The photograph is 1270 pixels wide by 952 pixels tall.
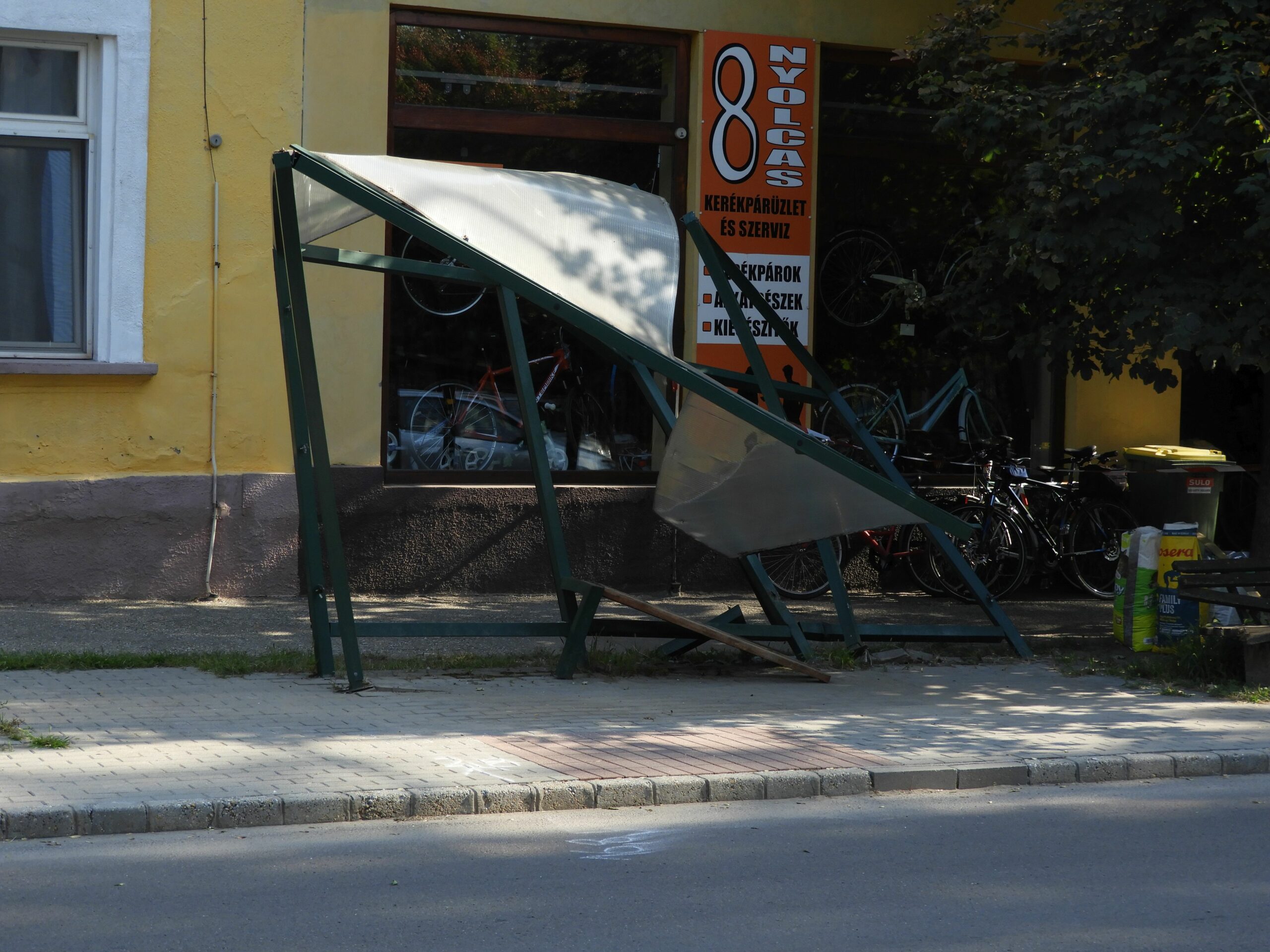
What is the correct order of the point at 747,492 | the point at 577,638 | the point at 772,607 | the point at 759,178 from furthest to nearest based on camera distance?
1. the point at 759,178
2. the point at 772,607
3. the point at 747,492
4. the point at 577,638

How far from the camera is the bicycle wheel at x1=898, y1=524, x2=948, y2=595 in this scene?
12430 millimetres

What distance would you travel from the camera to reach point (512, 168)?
12031 mm

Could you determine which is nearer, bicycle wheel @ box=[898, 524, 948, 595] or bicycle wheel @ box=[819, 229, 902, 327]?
bicycle wheel @ box=[898, 524, 948, 595]

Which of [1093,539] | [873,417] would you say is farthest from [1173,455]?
[873,417]

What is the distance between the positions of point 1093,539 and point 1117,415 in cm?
168

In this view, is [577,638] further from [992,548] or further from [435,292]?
[992,548]

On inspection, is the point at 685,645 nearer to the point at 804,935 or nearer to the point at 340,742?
the point at 340,742

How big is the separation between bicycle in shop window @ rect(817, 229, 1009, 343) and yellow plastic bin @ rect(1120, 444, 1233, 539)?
173cm

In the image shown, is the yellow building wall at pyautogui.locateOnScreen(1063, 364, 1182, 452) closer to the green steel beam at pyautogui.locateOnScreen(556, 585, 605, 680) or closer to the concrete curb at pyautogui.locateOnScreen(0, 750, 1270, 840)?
the green steel beam at pyautogui.locateOnScreen(556, 585, 605, 680)

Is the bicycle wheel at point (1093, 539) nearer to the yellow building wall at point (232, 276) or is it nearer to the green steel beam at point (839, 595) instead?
the green steel beam at point (839, 595)

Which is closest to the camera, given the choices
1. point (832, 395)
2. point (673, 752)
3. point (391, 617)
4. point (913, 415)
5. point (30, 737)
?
point (30, 737)

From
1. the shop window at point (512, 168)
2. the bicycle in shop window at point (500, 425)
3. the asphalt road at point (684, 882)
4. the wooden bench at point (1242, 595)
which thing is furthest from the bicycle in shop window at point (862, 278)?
the asphalt road at point (684, 882)

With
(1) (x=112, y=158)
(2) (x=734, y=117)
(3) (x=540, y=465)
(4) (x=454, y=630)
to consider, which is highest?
(2) (x=734, y=117)

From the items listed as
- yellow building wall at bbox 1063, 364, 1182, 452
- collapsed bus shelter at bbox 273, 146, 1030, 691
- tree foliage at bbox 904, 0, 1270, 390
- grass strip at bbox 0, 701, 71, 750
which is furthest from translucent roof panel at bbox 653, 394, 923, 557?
yellow building wall at bbox 1063, 364, 1182, 452
